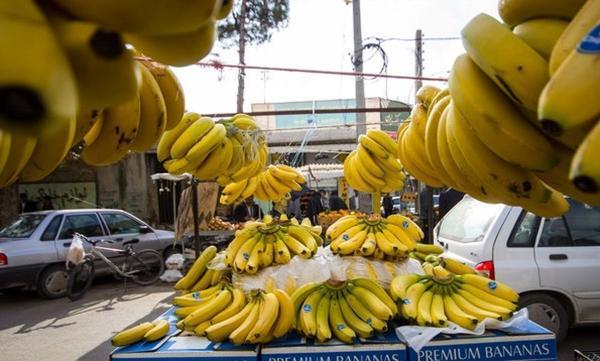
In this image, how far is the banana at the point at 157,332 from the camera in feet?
9.18

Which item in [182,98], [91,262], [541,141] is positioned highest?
[182,98]

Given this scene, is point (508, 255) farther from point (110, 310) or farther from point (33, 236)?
point (33, 236)

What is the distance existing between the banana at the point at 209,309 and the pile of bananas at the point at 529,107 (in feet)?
7.06

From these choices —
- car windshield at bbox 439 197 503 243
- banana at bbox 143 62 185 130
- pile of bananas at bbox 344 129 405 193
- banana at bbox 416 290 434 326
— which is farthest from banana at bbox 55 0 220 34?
car windshield at bbox 439 197 503 243

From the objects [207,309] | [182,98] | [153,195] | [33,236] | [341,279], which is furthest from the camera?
[153,195]

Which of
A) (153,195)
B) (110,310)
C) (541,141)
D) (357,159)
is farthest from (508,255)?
(153,195)

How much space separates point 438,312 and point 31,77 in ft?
8.74

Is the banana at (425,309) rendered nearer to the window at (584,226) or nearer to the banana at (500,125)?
the banana at (500,125)

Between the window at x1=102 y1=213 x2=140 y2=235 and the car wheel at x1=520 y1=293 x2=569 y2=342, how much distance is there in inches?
289

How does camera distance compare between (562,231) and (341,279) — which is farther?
(562,231)

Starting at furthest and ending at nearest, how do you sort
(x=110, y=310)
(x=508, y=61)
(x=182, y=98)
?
(x=110, y=310) < (x=182, y=98) < (x=508, y=61)

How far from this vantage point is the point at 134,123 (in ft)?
4.05

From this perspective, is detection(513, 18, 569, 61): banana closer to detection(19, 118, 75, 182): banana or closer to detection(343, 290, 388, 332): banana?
detection(19, 118, 75, 182): banana

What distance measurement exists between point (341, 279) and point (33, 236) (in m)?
6.52
